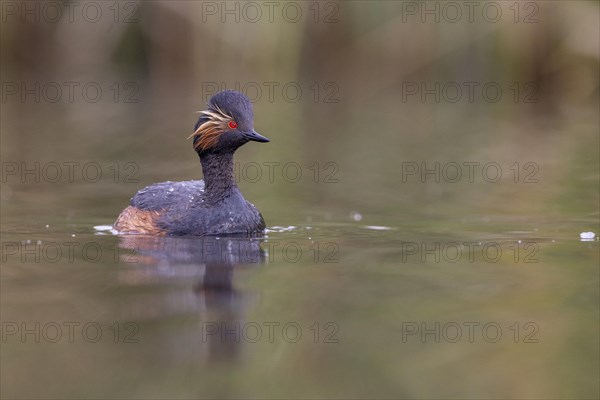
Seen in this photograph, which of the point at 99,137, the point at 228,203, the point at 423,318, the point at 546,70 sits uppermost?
the point at 546,70

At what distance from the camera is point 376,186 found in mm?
13336

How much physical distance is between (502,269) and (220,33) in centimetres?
1234

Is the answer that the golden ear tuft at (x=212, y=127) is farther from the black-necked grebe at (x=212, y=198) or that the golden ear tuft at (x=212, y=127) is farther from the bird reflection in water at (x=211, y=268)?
the bird reflection in water at (x=211, y=268)

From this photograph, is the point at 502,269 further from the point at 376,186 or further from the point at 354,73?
the point at 354,73

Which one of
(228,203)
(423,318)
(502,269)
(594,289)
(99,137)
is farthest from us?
(99,137)

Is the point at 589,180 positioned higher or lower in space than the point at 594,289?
higher

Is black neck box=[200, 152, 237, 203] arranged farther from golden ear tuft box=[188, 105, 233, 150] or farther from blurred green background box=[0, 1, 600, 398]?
blurred green background box=[0, 1, 600, 398]

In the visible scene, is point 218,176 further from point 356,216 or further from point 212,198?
point 356,216

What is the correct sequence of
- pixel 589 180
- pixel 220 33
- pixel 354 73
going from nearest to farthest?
pixel 589 180 → pixel 220 33 → pixel 354 73

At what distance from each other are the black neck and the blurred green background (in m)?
0.65

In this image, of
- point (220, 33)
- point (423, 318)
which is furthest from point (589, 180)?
point (220, 33)

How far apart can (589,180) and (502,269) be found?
5318 mm

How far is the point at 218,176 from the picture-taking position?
10500mm

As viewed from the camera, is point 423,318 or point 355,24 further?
point 355,24
